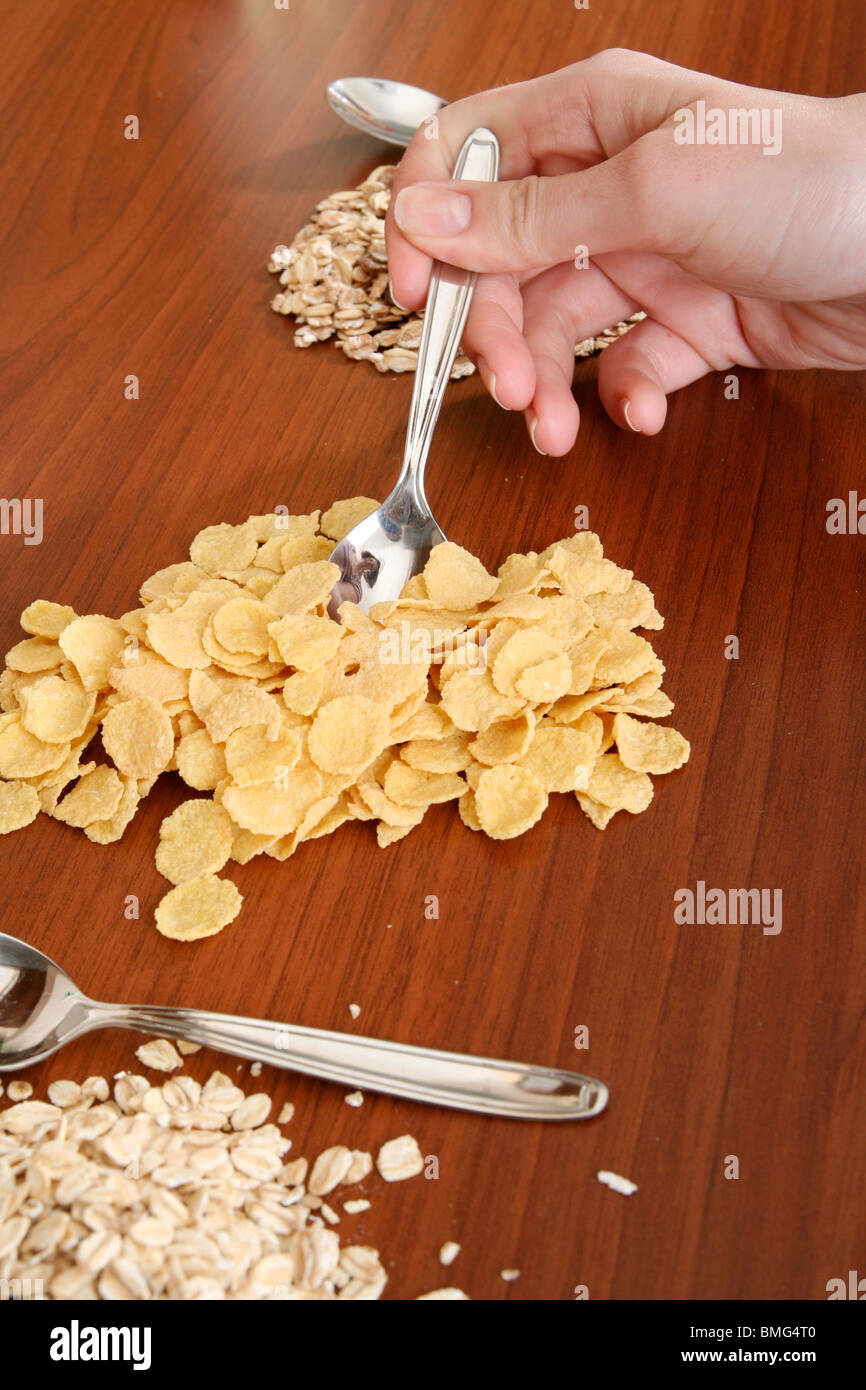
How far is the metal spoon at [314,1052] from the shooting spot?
60cm

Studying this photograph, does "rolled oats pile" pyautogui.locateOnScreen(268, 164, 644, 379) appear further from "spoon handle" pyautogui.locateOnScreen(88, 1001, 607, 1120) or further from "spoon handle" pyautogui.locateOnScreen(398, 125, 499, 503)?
"spoon handle" pyautogui.locateOnScreen(88, 1001, 607, 1120)

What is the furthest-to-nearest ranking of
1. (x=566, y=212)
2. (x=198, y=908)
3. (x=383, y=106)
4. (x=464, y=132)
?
(x=383, y=106) < (x=464, y=132) < (x=566, y=212) < (x=198, y=908)

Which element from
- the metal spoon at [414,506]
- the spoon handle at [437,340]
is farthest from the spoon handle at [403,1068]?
the spoon handle at [437,340]

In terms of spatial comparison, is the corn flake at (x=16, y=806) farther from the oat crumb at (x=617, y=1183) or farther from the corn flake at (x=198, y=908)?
the oat crumb at (x=617, y=1183)

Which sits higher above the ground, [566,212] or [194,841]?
[566,212]

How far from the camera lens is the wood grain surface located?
590 mm

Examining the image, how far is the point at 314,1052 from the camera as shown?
0.62m

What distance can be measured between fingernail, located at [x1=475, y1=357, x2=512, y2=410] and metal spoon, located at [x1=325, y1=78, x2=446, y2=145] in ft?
1.16

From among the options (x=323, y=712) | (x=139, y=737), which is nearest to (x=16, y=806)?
(x=139, y=737)

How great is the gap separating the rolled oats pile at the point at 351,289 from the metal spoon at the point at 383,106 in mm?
79

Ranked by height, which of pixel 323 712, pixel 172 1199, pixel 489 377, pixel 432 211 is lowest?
pixel 172 1199

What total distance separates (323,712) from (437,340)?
1.09ft

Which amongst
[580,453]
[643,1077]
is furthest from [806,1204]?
[580,453]

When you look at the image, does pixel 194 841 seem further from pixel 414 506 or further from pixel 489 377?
pixel 489 377
